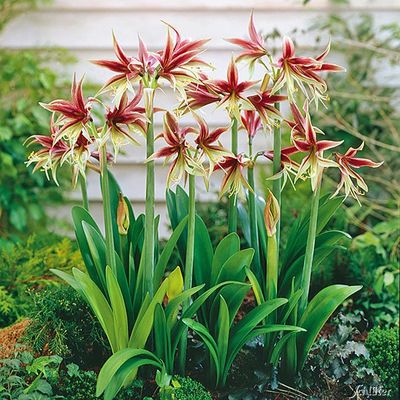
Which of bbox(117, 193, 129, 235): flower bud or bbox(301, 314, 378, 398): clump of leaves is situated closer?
bbox(117, 193, 129, 235): flower bud

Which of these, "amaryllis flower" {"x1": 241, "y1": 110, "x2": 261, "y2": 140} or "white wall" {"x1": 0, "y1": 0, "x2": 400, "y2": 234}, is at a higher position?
"white wall" {"x1": 0, "y1": 0, "x2": 400, "y2": 234}

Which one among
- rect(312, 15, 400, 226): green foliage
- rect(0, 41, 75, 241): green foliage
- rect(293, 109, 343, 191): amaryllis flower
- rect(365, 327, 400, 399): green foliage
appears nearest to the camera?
rect(293, 109, 343, 191): amaryllis flower

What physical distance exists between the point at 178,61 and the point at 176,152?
19 cm

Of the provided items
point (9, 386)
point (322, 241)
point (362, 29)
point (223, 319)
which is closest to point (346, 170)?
point (322, 241)

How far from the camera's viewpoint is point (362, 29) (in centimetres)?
344

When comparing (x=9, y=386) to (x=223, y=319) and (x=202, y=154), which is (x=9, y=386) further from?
(x=202, y=154)

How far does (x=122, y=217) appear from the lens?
1770mm

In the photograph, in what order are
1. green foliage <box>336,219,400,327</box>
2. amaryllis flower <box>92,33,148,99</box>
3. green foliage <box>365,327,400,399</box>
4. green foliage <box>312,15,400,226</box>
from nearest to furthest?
amaryllis flower <box>92,33,148,99</box>
green foliage <box>365,327,400,399</box>
green foliage <box>336,219,400,327</box>
green foliage <box>312,15,400,226</box>

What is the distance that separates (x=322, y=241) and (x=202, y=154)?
472 mm

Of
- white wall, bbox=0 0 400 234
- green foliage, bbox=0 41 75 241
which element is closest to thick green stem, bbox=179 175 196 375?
green foliage, bbox=0 41 75 241

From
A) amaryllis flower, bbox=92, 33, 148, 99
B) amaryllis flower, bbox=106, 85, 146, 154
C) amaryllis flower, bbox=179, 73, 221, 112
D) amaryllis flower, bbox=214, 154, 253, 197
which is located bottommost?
amaryllis flower, bbox=214, 154, 253, 197

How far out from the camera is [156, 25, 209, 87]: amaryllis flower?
1.53 meters

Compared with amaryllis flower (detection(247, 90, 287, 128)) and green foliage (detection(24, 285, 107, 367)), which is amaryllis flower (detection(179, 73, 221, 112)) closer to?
amaryllis flower (detection(247, 90, 287, 128))

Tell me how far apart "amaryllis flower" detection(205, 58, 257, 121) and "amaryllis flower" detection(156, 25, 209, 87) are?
0.22ft
